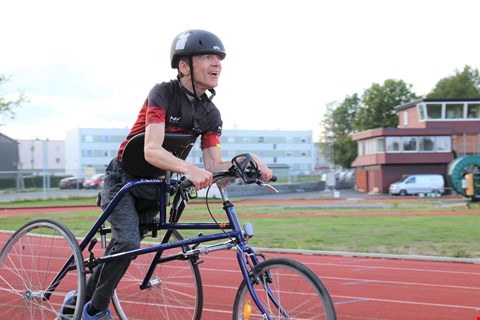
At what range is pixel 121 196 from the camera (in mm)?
3727

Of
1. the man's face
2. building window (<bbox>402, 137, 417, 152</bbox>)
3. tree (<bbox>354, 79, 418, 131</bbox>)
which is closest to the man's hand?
the man's face

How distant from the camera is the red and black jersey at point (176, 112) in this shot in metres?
3.54

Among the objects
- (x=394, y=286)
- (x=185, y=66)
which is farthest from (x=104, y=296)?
(x=394, y=286)

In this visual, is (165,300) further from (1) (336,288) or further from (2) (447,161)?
(2) (447,161)

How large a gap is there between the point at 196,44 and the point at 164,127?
505 mm

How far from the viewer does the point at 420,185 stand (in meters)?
49.8

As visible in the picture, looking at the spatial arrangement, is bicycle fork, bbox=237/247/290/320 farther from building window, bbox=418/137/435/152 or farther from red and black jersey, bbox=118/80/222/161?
building window, bbox=418/137/435/152

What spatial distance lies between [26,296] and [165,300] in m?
0.94

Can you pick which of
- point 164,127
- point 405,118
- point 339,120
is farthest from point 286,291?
point 339,120

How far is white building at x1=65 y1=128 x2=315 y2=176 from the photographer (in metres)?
84.5

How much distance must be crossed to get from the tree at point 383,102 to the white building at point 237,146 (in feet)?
38.7

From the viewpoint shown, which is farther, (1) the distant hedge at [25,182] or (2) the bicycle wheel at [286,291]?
(1) the distant hedge at [25,182]

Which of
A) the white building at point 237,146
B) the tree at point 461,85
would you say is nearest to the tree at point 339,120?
the white building at point 237,146

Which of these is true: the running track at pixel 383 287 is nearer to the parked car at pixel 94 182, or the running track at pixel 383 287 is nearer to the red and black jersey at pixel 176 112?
the red and black jersey at pixel 176 112
